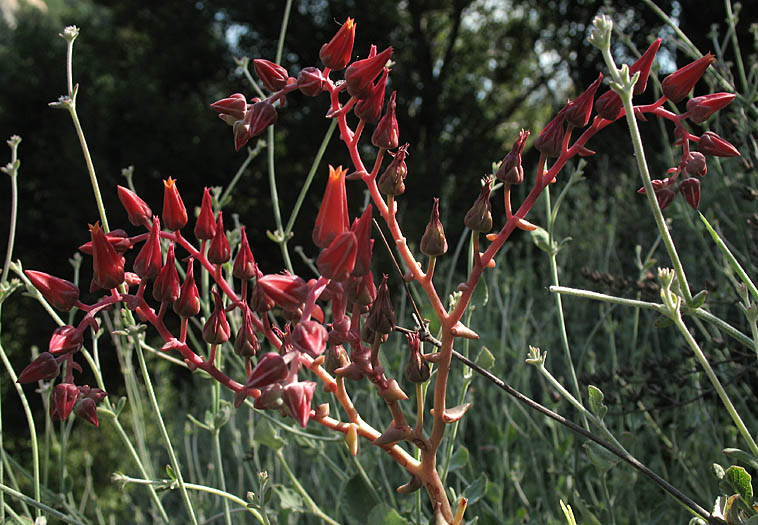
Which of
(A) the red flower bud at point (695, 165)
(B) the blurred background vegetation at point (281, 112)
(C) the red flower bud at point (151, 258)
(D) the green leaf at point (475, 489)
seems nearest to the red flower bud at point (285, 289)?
(C) the red flower bud at point (151, 258)

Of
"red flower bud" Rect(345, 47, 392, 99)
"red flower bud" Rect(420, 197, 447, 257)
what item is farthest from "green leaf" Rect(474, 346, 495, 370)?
"red flower bud" Rect(345, 47, 392, 99)

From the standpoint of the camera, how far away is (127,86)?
462 cm

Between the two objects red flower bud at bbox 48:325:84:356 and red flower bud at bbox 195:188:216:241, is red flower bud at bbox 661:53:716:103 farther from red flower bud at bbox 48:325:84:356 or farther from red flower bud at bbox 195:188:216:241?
red flower bud at bbox 48:325:84:356

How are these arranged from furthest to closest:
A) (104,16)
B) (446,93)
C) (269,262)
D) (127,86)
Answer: (104,16) → (446,93) → (127,86) → (269,262)

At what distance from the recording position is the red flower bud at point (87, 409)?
57 cm

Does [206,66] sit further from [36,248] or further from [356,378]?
[356,378]

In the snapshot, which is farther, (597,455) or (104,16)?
(104,16)

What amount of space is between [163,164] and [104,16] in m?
3.33

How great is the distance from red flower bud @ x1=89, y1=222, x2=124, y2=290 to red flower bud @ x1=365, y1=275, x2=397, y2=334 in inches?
8.0

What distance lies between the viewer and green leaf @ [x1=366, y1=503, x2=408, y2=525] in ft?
2.38

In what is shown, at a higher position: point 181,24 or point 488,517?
point 181,24

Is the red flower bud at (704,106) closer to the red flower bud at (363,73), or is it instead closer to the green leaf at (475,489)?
the red flower bud at (363,73)

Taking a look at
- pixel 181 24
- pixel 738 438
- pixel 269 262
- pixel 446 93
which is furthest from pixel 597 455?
pixel 181 24

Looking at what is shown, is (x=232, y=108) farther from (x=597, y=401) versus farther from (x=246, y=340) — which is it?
(x=597, y=401)
